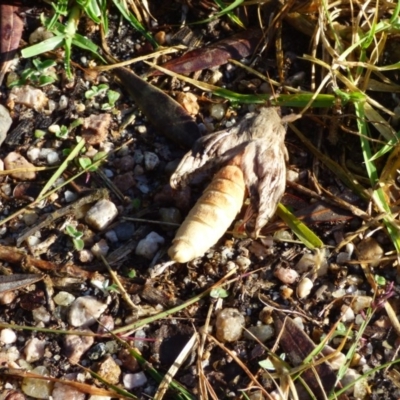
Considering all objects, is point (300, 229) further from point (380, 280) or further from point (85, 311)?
point (85, 311)

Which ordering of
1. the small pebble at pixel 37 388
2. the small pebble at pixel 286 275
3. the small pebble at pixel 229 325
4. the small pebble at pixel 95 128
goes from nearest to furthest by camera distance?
the small pebble at pixel 37 388, the small pebble at pixel 229 325, the small pebble at pixel 286 275, the small pebble at pixel 95 128

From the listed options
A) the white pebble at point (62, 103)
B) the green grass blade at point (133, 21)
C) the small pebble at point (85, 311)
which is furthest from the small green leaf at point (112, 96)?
the small pebble at point (85, 311)

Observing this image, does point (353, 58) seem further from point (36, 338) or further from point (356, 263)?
point (36, 338)

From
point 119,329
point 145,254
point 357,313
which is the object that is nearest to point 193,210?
point 145,254

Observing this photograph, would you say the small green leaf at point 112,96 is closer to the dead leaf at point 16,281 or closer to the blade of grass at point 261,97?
the blade of grass at point 261,97

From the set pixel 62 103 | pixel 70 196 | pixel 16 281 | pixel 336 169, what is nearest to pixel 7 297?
pixel 16 281

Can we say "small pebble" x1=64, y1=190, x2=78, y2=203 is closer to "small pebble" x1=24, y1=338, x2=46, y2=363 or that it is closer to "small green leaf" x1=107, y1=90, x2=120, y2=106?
"small green leaf" x1=107, y1=90, x2=120, y2=106
